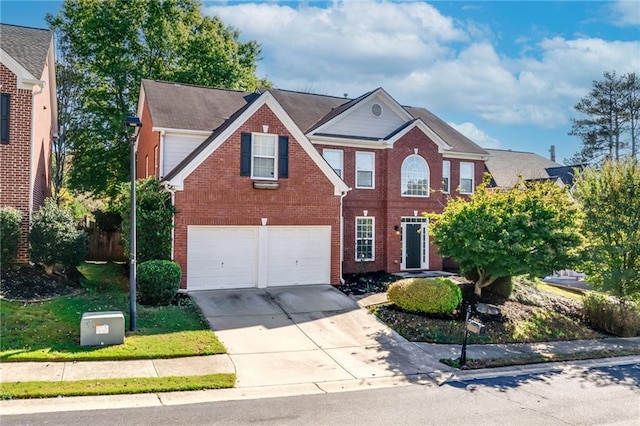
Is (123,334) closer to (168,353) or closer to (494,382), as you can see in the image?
(168,353)

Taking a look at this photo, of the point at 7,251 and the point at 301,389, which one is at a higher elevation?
the point at 7,251

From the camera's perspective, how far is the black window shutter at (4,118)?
1411cm

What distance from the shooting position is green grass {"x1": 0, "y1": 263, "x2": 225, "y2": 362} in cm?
923

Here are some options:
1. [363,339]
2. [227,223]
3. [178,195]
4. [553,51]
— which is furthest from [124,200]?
[553,51]

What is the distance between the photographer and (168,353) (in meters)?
9.73

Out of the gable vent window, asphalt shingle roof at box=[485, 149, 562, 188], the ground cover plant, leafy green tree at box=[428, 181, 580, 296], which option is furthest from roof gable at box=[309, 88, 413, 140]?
asphalt shingle roof at box=[485, 149, 562, 188]

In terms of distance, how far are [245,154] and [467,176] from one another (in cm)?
1241

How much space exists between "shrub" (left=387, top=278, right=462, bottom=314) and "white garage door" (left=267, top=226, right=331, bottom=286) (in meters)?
3.42

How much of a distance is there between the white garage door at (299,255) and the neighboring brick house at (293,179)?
0.12ft

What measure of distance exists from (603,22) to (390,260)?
38.3 ft

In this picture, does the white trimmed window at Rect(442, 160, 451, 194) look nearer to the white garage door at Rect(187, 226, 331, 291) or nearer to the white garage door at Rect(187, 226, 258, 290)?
the white garage door at Rect(187, 226, 331, 291)

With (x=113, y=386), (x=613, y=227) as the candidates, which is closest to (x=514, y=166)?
(x=613, y=227)

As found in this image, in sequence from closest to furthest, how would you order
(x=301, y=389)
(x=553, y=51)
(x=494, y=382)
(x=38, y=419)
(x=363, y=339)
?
1. (x=38, y=419)
2. (x=301, y=389)
3. (x=494, y=382)
4. (x=363, y=339)
5. (x=553, y=51)

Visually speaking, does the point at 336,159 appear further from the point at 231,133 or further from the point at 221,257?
the point at 221,257
